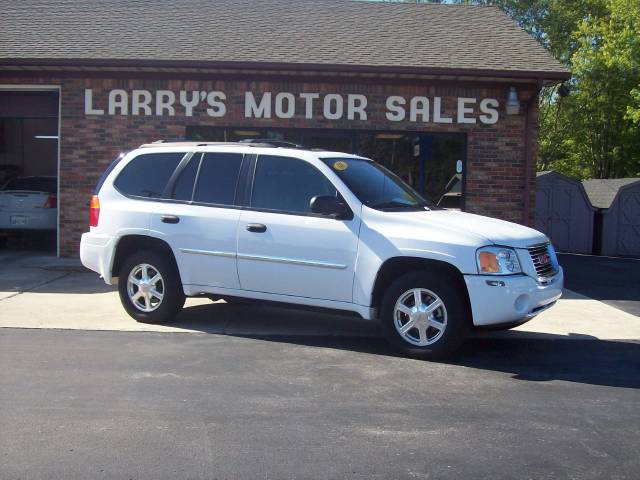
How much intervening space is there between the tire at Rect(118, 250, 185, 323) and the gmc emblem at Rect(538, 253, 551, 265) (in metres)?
3.66

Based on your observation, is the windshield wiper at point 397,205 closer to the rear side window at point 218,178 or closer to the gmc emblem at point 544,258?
the gmc emblem at point 544,258

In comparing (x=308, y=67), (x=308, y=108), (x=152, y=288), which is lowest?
(x=152, y=288)

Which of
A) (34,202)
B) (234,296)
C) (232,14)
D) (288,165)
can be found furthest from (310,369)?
(232,14)

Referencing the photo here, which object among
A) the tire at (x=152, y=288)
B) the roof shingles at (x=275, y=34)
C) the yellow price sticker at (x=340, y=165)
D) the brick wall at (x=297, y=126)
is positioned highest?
the roof shingles at (x=275, y=34)

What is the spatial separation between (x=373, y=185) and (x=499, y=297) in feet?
6.06

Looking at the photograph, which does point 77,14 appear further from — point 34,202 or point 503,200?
point 503,200

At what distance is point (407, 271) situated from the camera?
700 centimetres

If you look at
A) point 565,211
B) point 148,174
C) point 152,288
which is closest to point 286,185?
point 148,174

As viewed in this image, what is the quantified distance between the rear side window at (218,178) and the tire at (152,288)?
0.79 metres

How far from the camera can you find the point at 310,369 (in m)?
6.38

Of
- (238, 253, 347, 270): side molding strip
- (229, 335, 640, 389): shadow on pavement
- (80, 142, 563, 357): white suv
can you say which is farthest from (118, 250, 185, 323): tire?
(229, 335, 640, 389): shadow on pavement

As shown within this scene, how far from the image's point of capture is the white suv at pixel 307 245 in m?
6.69

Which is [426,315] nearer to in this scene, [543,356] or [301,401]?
[543,356]

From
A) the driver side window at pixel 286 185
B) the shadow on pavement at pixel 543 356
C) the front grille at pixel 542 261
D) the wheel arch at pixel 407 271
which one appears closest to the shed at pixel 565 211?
the shadow on pavement at pixel 543 356
